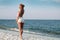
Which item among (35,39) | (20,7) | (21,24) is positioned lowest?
(35,39)

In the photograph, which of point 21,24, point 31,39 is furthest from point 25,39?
point 21,24

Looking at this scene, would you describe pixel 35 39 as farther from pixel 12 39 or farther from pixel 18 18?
pixel 18 18

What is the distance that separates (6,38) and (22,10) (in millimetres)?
4754

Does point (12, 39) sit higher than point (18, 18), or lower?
lower

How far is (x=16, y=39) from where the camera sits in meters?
17.8

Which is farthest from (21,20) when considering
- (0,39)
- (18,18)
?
(0,39)

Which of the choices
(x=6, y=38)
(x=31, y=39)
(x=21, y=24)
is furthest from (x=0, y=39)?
(x=21, y=24)

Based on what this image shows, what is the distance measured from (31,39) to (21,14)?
4.77 meters

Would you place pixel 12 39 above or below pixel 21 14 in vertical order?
below

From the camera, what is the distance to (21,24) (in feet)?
45.3

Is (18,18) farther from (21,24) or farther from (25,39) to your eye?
(25,39)

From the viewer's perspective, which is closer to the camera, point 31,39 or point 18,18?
point 18,18

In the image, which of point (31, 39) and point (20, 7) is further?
point (31, 39)

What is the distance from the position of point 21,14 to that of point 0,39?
13.6 ft
